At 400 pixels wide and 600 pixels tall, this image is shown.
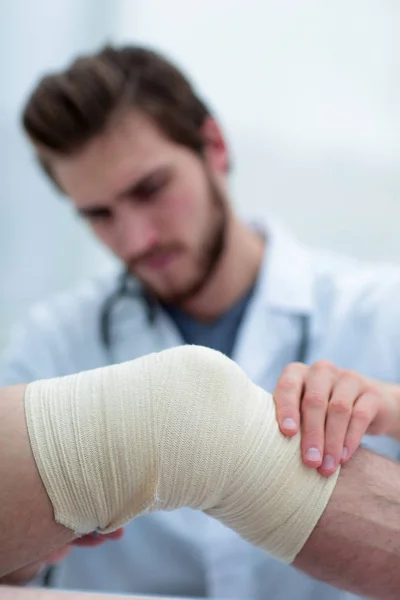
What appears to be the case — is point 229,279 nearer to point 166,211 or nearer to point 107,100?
point 166,211

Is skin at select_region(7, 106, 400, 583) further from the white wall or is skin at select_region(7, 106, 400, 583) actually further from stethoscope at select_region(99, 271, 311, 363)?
the white wall

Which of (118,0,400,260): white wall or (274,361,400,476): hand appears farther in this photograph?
(118,0,400,260): white wall

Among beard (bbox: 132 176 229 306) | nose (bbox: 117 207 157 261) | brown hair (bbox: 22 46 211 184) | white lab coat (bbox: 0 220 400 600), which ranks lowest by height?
white lab coat (bbox: 0 220 400 600)

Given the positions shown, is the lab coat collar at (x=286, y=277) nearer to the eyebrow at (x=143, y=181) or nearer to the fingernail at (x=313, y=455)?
the eyebrow at (x=143, y=181)

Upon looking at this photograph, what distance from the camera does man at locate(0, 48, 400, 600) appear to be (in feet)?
3.48

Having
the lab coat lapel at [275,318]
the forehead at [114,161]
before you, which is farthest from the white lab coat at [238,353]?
the forehead at [114,161]

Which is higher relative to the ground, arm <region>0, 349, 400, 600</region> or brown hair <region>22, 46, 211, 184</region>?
brown hair <region>22, 46, 211, 184</region>

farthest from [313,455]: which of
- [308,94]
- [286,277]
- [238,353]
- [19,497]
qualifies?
[308,94]

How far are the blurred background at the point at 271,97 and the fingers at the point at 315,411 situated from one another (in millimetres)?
1062

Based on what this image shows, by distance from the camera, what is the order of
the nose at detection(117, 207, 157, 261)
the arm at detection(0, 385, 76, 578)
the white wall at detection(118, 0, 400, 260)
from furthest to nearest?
the white wall at detection(118, 0, 400, 260)
the nose at detection(117, 207, 157, 261)
the arm at detection(0, 385, 76, 578)

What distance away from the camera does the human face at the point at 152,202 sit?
1.12 metres

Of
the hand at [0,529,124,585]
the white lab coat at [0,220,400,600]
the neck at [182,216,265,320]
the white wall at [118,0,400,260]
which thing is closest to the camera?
the hand at [0,529,124,585]

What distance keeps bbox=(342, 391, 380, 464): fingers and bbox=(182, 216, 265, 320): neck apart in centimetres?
60

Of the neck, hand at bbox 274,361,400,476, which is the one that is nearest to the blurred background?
the neck
